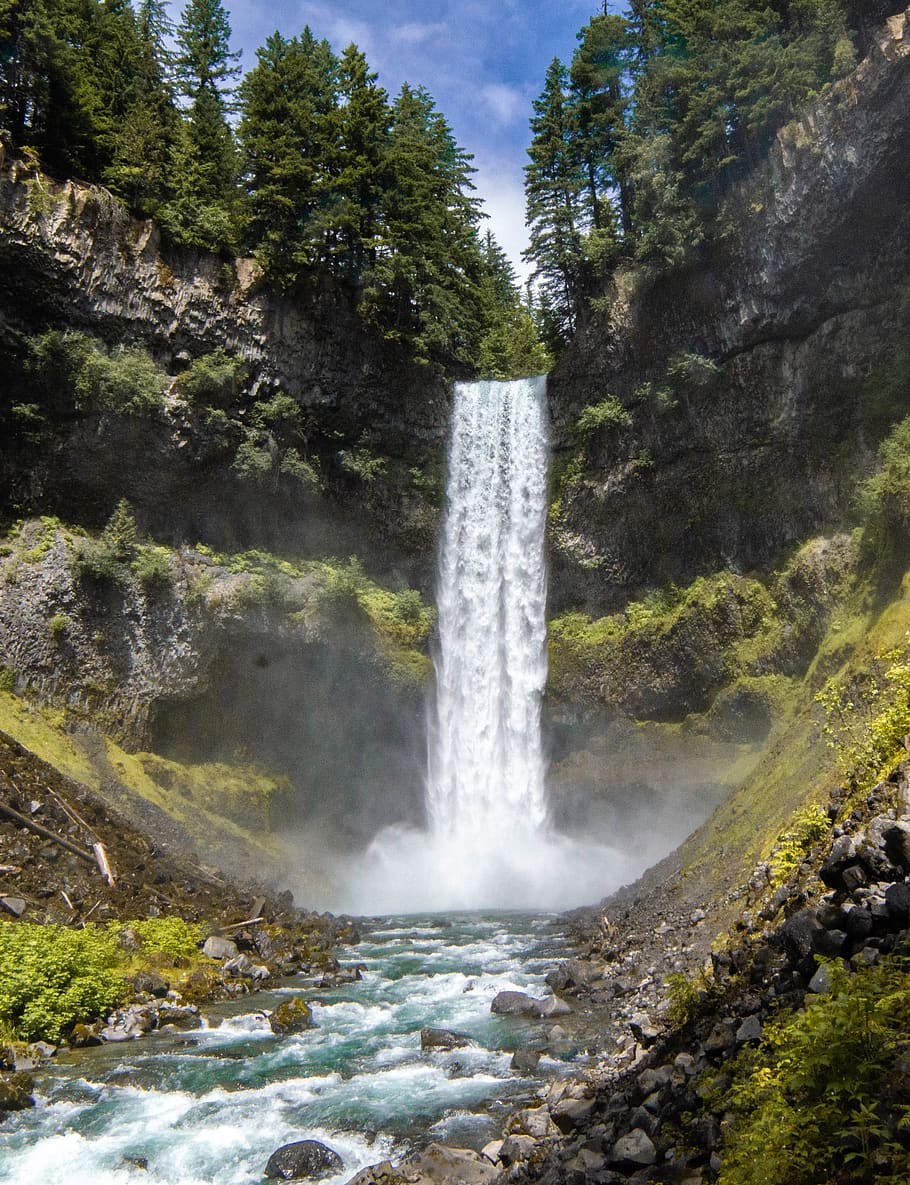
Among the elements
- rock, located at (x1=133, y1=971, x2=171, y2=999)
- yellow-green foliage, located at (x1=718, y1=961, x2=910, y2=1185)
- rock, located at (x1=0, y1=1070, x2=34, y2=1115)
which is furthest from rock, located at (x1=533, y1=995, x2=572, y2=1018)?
yellow-green foliage, located at (x1=718, y1=961, x2=910, y2=1185)

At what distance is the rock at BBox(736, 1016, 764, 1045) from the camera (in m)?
6.47

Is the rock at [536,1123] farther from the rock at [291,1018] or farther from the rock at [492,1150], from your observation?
the rock at [291,1018]

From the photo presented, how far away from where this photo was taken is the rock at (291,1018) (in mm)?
12516

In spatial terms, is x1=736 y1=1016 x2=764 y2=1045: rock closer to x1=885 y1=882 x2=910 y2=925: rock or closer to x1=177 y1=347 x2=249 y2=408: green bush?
x1=885 y1=882 x2=910 y2=925: rock

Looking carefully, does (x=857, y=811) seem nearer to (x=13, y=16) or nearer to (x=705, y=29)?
(x=705, y=29)

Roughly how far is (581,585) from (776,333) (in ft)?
35.5

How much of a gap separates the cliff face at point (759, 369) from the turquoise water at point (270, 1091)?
717 inches

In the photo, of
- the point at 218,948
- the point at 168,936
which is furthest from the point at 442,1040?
the point at 168,936

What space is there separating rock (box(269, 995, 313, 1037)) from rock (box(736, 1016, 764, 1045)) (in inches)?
321

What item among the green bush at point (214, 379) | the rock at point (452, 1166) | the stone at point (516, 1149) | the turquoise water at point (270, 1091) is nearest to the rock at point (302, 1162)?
the turquoise water at point (270, 1091)

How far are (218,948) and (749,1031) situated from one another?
12.2m

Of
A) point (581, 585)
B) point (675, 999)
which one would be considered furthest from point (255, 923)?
point (581, 585)

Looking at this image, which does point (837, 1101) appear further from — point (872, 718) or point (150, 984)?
point (150, 984)

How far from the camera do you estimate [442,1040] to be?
1167cm
